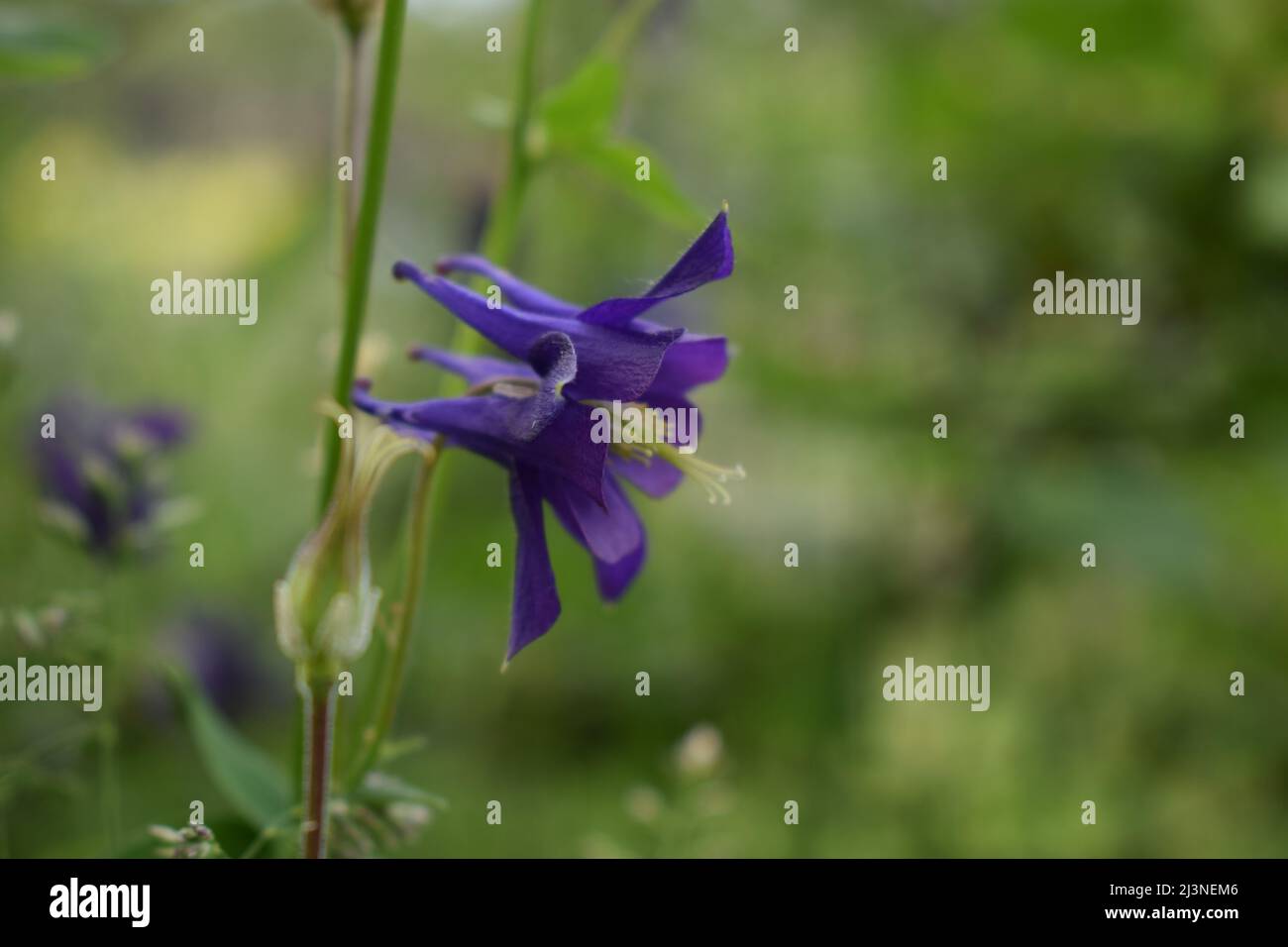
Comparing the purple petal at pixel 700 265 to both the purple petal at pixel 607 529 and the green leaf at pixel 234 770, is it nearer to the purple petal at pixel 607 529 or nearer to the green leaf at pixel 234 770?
the purple petal at pixel 607 529

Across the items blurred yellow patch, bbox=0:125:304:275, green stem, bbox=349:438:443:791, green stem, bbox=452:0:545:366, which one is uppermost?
blurred yellow patch, bbox=0:125:304:275

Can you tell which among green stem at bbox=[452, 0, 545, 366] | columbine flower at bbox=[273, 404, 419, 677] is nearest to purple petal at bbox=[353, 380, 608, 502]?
columbine flower at bbox=[273, 404, 419, 677]

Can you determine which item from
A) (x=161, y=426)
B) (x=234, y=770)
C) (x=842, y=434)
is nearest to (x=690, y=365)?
(x=234, y=770)

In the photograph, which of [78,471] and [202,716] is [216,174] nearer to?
[78,471]

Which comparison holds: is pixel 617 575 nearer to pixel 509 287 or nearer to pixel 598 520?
pixel 598 520

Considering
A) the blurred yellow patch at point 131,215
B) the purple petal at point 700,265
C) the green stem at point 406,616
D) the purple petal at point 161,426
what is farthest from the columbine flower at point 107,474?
the blurred yellow patch at point 131,215

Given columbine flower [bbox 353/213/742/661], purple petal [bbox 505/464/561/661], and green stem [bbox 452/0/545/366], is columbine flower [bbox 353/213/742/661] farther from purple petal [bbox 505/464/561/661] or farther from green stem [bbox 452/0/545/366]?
green stem [bbox 452/0/545/366]
